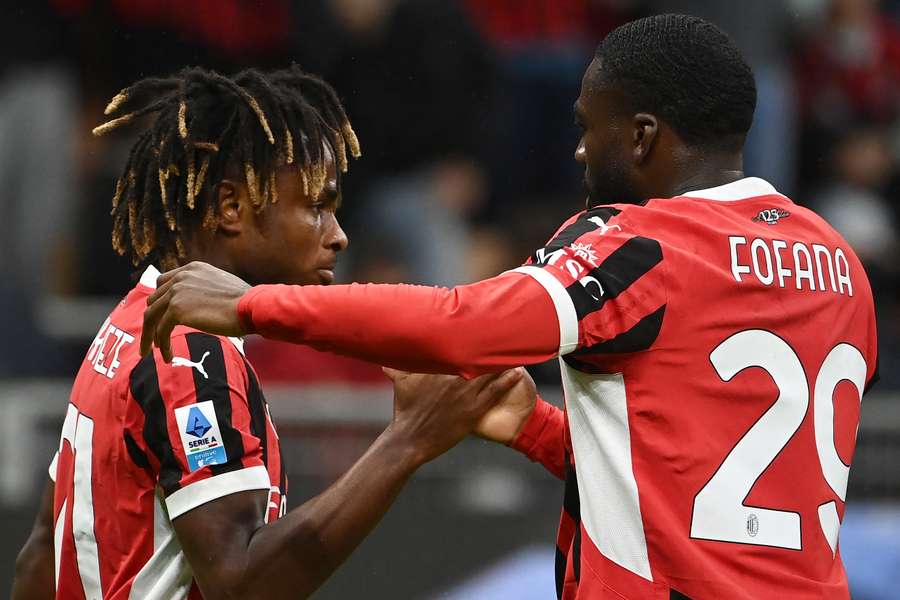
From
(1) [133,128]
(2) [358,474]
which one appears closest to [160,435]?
(2) [358,474]

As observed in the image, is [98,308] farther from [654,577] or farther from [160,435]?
[654,577]

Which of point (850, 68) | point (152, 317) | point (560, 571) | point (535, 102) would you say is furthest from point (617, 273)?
point (850, 68)

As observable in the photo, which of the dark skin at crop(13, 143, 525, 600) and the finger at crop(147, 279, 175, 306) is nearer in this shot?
the finger at crop(147, 279, 175, 306)

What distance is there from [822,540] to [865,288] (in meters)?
0.48

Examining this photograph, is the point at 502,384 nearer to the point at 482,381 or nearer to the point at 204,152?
the point at 482,381

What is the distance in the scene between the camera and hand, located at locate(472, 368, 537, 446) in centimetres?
303

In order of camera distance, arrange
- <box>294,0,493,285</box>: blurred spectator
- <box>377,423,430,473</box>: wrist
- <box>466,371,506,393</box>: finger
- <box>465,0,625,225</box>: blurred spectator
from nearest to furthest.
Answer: <box>377,423,430,473</box>: wrist, <box>466,371,506,393</box>: finger, <box>294,0,493,285</box>: blurred spectator, <box>465,0,625,225</box>: blurred spectator

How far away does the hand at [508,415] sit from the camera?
303cm

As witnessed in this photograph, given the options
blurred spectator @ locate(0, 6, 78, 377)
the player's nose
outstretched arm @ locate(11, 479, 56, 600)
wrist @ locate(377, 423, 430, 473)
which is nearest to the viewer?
wrist @ locate(377, 423, 430, 473)

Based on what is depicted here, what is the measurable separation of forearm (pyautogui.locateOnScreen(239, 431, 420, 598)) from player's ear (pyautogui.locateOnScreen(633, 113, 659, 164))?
71 cm

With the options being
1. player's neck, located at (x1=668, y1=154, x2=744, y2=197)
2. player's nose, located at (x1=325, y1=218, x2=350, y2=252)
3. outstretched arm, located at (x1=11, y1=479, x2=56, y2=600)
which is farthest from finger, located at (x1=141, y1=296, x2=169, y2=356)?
player's neck, located at (x1=668, y1=154, x2=744, y2=197)

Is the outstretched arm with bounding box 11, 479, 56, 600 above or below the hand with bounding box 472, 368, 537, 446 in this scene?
below

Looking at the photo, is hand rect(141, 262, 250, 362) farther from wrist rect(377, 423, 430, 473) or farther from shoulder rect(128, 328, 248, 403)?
wrist rect(377, 423, 430, 473)

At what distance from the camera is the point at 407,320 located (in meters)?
2.35
